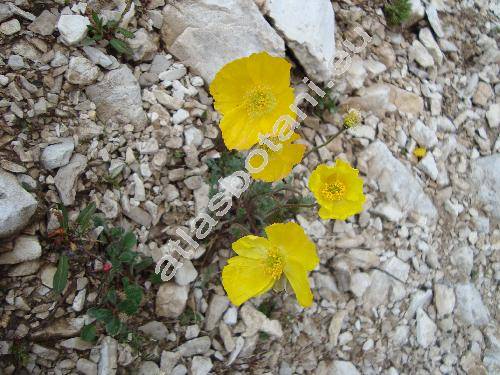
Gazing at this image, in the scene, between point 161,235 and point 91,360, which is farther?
point 161,235

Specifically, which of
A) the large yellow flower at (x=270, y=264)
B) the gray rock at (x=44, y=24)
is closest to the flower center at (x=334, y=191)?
the large yellow flower at (x=270, y=264)

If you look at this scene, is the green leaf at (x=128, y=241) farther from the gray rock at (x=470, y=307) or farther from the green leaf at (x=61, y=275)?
the gray rock at (x=470, y=307)

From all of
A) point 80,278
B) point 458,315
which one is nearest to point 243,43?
point 80,278

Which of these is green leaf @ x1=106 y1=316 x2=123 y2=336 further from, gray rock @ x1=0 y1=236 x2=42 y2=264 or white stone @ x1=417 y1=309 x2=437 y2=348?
white stone @ x1=417 y1=309 x2=437 y2=348

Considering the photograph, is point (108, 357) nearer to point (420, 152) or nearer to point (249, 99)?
point (249, 99)

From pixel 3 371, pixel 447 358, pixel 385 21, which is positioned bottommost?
pixel 3 371

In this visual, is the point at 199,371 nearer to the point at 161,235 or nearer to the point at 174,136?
the point at 161,235

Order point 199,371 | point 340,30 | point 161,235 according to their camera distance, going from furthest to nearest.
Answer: point 340,30 → point 161,235 → point 199,371

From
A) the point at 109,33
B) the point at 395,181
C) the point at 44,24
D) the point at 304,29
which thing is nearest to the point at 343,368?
the point at 395,181
